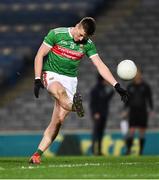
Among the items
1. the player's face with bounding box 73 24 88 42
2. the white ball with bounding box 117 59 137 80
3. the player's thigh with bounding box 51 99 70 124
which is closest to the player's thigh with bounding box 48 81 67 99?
the player's thigh with bounding box 51 99 70 124

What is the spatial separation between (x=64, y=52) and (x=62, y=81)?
41 centimetres

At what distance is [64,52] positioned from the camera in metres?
12.2

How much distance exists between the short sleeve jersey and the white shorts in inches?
2.4

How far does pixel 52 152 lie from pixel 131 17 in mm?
7370

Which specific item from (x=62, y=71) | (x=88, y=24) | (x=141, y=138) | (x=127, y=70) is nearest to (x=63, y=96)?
(x=62, y=71)

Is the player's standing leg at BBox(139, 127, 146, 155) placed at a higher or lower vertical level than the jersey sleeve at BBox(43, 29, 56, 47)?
lower

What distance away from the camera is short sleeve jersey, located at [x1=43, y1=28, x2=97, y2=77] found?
12.1m

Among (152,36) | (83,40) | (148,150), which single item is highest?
(83,40)

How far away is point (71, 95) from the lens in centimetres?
1217

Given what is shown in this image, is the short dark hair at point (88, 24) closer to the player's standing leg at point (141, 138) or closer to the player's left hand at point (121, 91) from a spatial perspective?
the player's left hand at point (121, 91)

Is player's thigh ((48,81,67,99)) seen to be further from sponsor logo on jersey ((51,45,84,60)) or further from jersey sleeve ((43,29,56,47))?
jersey sleeve ((43,29,56,47))

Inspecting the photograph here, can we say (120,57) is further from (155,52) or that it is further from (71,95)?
(71,95)

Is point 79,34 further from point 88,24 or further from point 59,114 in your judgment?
point 59,114

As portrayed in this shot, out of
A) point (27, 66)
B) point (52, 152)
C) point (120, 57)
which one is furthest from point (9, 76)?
point (52, 152)
